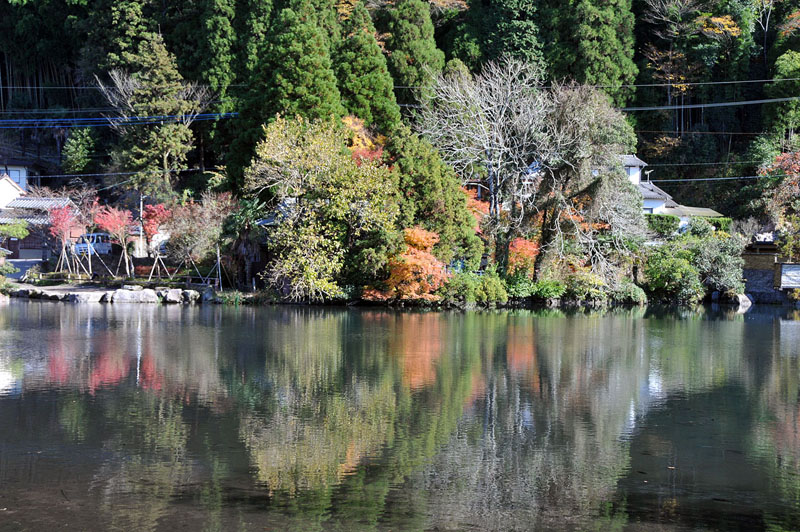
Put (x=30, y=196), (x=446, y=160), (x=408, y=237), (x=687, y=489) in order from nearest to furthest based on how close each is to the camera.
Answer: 1. (x=687, y=489)
2. (x=408, y=237)
3. (x=446, y=160)
4. (x=30, y=196)

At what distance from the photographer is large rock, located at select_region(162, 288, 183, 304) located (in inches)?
1155

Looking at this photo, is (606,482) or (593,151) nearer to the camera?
(606,482)

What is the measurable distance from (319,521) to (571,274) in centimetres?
2269

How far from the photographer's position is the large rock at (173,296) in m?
29.3

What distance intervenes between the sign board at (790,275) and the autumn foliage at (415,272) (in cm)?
1342

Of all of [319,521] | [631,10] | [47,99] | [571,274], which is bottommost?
[319,521]

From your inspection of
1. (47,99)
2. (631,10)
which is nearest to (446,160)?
(631,10)

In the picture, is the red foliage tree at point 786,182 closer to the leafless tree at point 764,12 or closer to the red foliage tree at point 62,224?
the leafless tree at point 764,12

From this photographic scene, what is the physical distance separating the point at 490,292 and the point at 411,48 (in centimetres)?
1592

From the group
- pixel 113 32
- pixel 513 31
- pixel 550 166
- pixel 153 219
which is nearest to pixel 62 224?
pixel 153 219

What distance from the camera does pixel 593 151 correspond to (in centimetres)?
2927

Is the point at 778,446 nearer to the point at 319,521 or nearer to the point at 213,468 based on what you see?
the point at 319,521

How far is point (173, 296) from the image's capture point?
29.4 m

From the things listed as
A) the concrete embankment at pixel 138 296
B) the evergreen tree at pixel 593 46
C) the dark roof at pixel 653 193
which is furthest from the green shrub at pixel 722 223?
the concrete embankment at pixel 138 296
